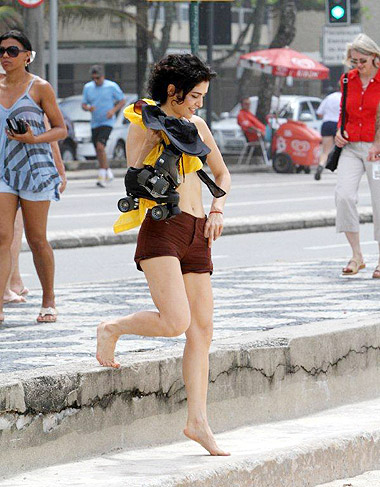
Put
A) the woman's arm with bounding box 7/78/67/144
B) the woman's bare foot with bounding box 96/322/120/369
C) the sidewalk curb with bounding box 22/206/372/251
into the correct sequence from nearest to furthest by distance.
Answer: the woman's bare foot with bounding box 96/322/120/369 → the woman's arm with bounding box 7/78/67/144 → the sidewalk curb with bounding box 22/206/372/251

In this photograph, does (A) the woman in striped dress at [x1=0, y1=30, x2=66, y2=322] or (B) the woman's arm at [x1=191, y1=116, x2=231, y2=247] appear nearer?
(B) the woman's arm at [x1=191, y1=116, x2=231, y2=247]

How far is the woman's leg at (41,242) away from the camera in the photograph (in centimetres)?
837

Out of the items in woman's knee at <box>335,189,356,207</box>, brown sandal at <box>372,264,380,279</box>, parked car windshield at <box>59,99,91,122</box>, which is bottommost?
parked car windshield at <box>59,99,91,122</box>

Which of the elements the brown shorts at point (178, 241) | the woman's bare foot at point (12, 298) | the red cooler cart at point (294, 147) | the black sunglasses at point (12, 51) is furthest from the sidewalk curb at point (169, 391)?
the red cooler cart at point (294, 147)

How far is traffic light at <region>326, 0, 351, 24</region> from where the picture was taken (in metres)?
24.1

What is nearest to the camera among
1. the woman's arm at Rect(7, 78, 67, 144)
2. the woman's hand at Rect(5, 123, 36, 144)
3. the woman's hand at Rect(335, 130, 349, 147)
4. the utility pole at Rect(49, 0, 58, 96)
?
the woman's hand at Rect(5, 123, 36, 144)

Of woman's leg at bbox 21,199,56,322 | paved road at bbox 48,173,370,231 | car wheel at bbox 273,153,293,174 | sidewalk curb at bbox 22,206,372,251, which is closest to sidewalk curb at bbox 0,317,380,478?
woman's leg at bbox 21,199,56,322

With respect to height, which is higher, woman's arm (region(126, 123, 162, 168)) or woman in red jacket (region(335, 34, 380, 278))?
woman's arm (region(126, 123, 162, 168))

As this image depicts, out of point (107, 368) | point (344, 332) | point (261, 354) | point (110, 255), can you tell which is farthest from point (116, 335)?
point (110, 255)

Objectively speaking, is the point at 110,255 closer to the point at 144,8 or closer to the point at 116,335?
the point at 116,335

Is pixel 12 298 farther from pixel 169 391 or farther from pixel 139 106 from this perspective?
pixel 139 106

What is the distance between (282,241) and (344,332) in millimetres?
8300

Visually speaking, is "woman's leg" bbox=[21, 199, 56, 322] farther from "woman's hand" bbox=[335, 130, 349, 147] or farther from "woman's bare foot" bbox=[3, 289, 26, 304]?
"woman's hand" bbox=[335, 130, 349, 147]

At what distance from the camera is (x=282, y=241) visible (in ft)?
50.8
